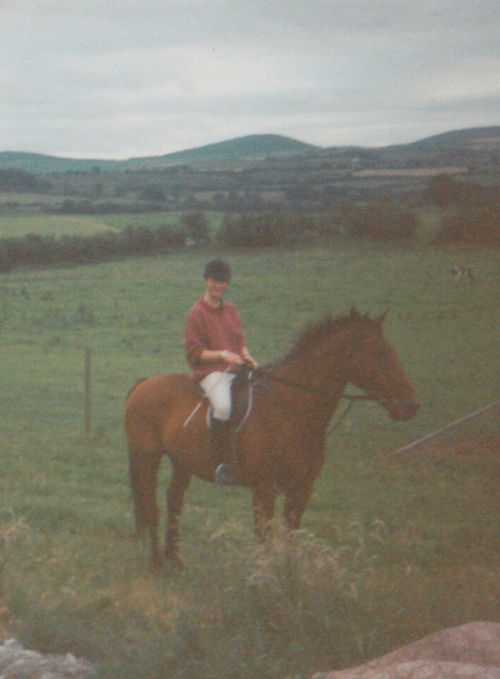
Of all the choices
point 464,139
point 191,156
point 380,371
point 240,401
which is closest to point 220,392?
point 240,401

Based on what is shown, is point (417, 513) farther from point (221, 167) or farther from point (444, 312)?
point (221, 167)

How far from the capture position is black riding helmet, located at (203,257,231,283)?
524cm

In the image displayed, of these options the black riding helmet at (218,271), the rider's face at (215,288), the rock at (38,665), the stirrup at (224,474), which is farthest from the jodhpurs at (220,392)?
the rock at (38,665)

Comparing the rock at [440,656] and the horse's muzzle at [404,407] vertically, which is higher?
the horse's muzzle at [404,407]

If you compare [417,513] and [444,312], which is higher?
[444,312]

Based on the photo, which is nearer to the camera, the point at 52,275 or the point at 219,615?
the point at 219,615

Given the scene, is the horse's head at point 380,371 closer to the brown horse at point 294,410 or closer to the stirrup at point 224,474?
the brown horse at point 294,410

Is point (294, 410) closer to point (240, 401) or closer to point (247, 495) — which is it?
point (240, 401)

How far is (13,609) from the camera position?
4.17 metres

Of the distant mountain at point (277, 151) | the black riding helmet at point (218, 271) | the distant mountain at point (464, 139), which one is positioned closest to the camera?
the black riding helmet at point (218, 271)

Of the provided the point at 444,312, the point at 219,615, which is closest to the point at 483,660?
the point at 219,615

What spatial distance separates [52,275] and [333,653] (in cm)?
763

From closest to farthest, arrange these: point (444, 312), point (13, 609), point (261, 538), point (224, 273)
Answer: point (13, 609) < point (261, 538) < point (224, 273) < point (444, 312)

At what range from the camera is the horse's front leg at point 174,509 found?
571cm
